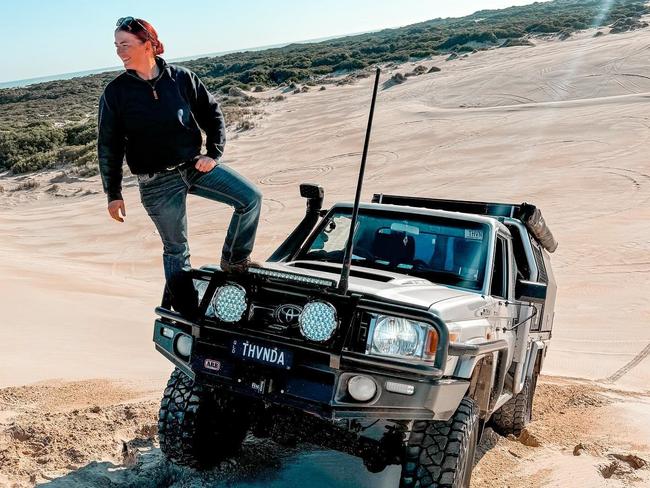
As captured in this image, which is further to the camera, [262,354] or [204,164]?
[204,164]

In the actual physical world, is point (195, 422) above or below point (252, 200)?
below

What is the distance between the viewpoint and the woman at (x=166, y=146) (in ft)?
13.7

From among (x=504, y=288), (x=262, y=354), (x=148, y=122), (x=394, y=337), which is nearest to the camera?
(x=394, y=337)

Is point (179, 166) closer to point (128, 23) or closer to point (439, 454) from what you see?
point (128, 23)

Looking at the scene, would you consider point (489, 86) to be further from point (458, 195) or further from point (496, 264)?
point (496, 264)

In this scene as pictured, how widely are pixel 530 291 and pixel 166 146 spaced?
251 centimetres

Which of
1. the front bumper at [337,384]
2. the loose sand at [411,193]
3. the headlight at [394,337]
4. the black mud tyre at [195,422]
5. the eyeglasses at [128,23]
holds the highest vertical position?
the eyeglasses at [128,23]

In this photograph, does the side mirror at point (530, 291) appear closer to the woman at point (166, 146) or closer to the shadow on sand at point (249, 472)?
the shadow on sand at point (249, 472)

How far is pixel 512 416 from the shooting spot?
5.95 meters

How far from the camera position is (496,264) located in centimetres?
529

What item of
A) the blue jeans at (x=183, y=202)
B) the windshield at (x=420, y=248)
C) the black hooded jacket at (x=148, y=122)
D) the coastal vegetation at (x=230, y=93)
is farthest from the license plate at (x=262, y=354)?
the coastal vegetation at (x=230, y=93)

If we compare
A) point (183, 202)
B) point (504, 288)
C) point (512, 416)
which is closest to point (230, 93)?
point (512, 416)

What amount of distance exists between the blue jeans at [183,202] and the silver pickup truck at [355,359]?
0.66 feet

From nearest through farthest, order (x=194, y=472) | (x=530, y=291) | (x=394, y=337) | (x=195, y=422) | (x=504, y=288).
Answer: (x=394, y=337) < (x=195, y=422) < (x=194, y=472) < (x=530, y=291) < (x=504, y=288)
